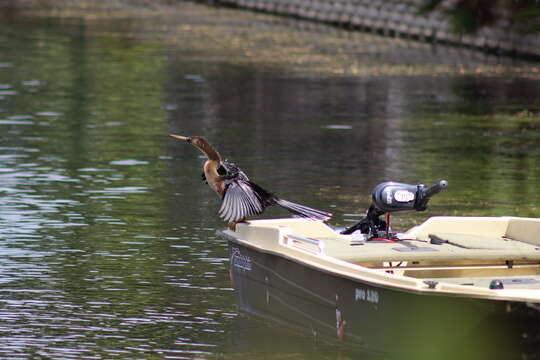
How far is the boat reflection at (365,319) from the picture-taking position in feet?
37.4

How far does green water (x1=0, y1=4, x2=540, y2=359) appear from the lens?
45.9ft

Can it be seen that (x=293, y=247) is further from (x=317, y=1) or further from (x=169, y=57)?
(x=317, y=1)

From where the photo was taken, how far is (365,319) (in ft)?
39.5

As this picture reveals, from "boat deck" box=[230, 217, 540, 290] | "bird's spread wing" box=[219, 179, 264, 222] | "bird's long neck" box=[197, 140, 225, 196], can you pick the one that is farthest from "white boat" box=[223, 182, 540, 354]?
"bird's long neck" box=[197, 140, 225, 196]

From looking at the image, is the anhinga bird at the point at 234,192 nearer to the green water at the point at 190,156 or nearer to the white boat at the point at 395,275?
the white boat at the point at 395,275

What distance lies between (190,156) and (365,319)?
539 inches

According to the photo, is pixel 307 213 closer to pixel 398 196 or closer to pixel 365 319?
pixel 398 196

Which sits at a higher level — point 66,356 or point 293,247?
point 293,247

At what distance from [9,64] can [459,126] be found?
1598 centimetres

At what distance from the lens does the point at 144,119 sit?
3025cm

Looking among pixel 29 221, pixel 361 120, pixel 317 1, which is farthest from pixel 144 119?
pixel 317 1

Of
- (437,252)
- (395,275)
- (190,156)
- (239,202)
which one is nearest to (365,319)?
(395,275)

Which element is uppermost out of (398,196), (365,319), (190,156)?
(398,196)

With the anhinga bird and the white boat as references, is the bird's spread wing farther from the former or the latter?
the white boat
